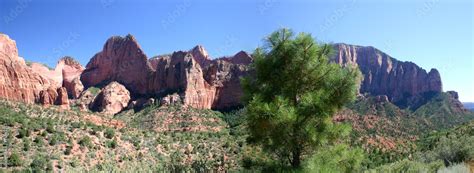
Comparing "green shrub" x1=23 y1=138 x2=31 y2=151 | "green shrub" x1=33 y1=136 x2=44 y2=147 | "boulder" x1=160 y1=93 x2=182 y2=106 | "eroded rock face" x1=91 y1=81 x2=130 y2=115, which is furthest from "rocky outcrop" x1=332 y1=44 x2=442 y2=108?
"green shrub" x1=23 y1=138 x2=31 y2=151

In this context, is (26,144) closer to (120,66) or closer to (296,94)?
(296,94)

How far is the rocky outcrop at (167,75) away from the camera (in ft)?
332

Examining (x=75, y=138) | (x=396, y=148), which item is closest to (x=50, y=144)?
(x=75, y=138)

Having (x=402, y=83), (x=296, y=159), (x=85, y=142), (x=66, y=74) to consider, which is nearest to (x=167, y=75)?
(x=66, y=74)

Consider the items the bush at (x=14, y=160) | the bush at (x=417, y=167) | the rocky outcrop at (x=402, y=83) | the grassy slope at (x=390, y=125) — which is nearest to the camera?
the bush at (x=417, y=167)

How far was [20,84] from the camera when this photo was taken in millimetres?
76625

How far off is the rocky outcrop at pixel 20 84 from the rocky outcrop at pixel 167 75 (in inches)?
1041

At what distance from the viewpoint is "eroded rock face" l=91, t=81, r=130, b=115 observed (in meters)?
94.4

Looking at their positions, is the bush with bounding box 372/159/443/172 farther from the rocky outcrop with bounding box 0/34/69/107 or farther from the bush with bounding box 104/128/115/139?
the rocky outcrop with bounding box 0/34/69/107

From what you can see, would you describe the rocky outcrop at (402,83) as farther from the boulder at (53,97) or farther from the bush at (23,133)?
the bush at (23,133)

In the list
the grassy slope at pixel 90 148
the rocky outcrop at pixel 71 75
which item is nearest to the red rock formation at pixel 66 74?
the rocky outcrop at pixel 71 75

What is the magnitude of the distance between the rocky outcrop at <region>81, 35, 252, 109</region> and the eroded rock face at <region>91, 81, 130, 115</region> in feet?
15.4

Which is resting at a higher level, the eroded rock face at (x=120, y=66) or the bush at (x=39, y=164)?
the eroded rock face at (x=120, y=66)

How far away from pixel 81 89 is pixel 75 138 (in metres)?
94.2
